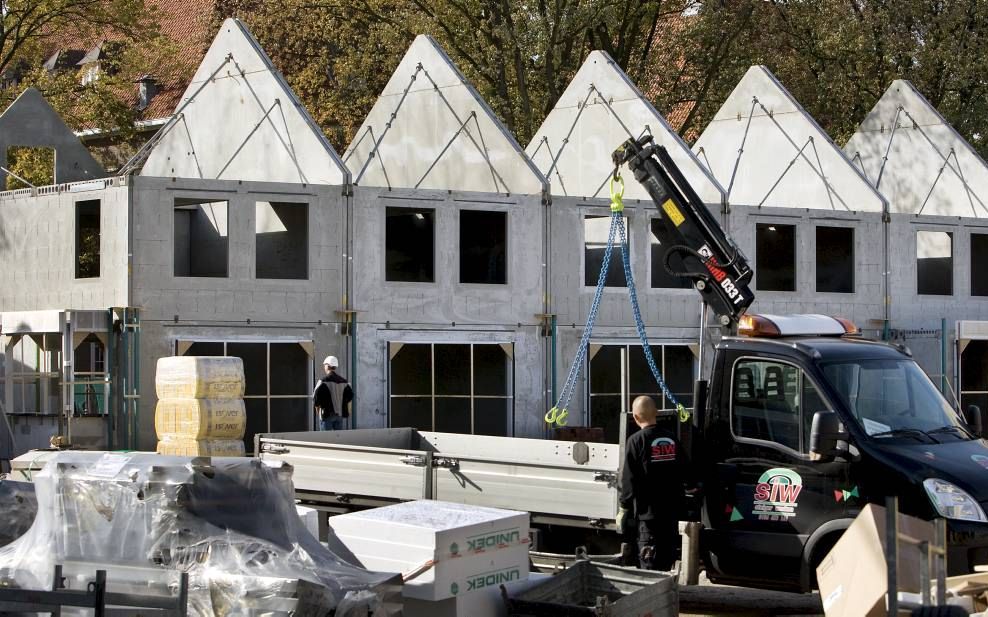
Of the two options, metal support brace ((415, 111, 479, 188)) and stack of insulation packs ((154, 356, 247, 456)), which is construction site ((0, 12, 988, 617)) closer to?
stack of insulation packs ((154, 356, 247, 456))

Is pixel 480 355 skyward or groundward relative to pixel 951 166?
groundward

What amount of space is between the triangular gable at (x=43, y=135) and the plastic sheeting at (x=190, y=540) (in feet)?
67.1

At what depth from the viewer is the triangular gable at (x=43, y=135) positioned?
2753 cm

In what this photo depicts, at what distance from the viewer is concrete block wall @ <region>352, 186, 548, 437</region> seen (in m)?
22.5

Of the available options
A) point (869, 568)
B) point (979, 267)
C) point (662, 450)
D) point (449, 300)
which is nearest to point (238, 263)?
point (449, 300)

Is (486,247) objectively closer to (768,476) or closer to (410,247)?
(410,247)

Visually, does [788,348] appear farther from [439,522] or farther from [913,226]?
[913,226]

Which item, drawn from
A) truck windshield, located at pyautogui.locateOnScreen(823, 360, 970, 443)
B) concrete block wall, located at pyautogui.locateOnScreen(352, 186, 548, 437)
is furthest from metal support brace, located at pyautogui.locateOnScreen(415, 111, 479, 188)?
truck windshield, located at pyautogui.locateOnScreen(823, 360, 970, 443)

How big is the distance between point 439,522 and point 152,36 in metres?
29.7

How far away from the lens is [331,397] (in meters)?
18.8

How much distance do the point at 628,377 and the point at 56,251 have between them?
1058 centimetres

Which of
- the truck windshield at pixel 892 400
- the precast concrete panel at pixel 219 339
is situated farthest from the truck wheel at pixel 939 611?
the precast concrete panel at pixel 219 339

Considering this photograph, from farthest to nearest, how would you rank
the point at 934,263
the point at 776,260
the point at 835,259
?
the point at 934,263
the point at 776,260
the point at 835,259

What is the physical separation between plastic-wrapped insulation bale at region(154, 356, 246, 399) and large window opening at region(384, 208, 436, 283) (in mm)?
6381
